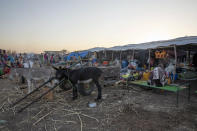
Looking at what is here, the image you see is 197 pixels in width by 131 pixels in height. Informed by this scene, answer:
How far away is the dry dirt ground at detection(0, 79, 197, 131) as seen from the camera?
3.23 metres

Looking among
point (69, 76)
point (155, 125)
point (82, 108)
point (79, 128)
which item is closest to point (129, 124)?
point (155, 125)

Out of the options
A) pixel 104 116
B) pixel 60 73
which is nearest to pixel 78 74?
pixel 60 73

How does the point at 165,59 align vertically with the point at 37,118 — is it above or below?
above

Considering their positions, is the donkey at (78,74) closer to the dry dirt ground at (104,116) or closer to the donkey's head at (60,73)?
the donkey's head at (60,73)

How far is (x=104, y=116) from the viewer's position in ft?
12.6

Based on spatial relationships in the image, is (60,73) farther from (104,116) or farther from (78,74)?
(104,116)

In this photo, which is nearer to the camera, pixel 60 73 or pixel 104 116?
pixel 104 116

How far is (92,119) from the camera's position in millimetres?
3689

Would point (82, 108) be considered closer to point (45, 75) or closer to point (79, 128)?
point (79, 128)

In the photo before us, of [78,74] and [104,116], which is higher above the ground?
[78,74]

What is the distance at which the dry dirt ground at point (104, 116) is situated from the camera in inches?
127

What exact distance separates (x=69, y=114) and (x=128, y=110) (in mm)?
2055

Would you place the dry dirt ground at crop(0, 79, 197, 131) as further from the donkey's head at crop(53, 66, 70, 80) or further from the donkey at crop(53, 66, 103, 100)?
the donkey's head at crop(53, 66, 70, 80)

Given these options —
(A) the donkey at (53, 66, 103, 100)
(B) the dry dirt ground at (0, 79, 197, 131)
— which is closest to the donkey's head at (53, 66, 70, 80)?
(A) the donkey at (53, 66, 103, 100)
